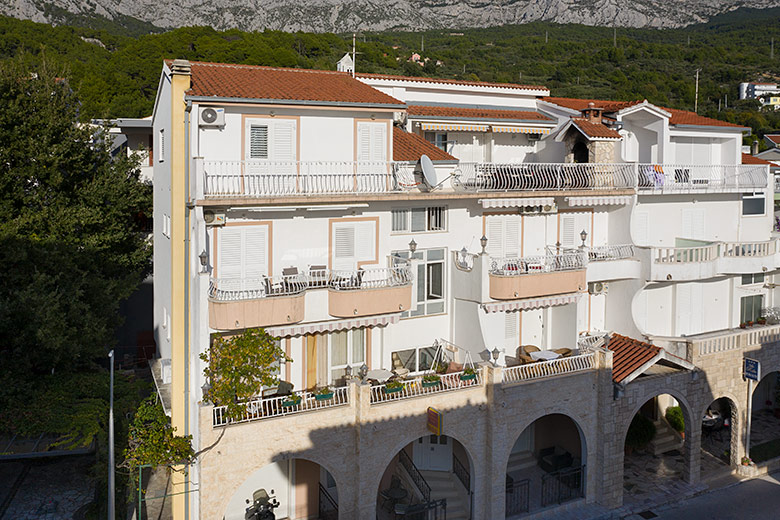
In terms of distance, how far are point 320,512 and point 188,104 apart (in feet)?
44.1

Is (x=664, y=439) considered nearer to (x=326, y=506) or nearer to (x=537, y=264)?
(x=537, y=264)

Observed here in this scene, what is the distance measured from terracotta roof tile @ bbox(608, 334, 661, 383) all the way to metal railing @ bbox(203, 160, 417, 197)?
10.2m

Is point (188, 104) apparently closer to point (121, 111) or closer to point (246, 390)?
point (246, 390)

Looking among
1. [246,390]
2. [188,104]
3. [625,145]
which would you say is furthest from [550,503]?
[188,104]

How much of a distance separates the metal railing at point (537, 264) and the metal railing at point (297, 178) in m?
4.34

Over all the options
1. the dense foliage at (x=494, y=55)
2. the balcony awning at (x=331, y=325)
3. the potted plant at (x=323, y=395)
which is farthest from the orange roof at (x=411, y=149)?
the dense foliage at (x=494, y=55)

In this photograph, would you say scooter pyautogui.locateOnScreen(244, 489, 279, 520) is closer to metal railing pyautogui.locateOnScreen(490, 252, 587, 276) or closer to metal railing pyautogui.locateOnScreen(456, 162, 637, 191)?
metal railing pyautogui.locateOnScreen(490, 252, 587, 276)

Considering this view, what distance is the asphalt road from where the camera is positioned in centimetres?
2350

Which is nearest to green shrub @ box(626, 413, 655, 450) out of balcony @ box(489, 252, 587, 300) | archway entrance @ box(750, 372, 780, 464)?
archway entrance @ box(750, 372, 780, 464)

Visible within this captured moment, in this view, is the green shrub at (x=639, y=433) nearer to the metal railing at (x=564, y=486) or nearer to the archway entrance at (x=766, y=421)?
the metal railing at (x=564, y=486)

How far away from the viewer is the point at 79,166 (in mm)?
29062

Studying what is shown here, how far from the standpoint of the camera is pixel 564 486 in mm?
23703

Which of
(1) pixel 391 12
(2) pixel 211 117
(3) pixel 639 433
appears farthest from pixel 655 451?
(1) pixel 391 12

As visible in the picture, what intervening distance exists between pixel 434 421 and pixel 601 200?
10980mm
